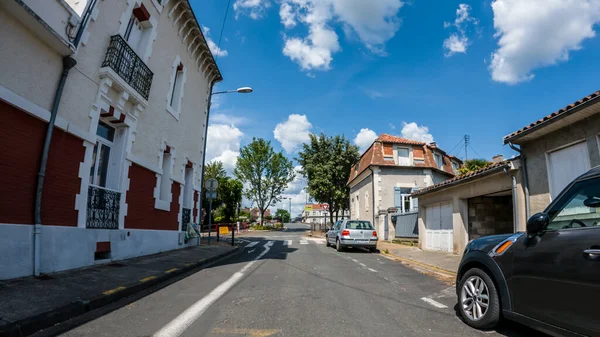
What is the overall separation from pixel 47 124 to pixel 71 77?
1194 millimetres

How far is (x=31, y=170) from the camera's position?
6012 mm

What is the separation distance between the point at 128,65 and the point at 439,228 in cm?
1299

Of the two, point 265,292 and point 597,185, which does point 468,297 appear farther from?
point 265,292

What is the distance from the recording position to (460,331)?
4.05 metres

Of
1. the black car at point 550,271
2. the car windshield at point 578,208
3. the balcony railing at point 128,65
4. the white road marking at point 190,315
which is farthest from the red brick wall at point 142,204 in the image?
the car windshield at point 578,208

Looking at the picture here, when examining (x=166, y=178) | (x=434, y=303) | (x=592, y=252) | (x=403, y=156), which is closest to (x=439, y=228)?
(x=434, y=303)

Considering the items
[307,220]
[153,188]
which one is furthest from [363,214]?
[307,220]

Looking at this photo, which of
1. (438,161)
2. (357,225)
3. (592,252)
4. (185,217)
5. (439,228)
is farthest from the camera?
(438,161)

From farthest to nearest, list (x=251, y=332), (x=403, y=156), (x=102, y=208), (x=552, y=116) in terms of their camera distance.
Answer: (x=403, y=156), (x=102, y=208), (x=552, y=116), (x=251, y=332)

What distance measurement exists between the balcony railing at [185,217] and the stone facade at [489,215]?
11196 millimetres

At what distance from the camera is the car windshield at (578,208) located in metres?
3.27

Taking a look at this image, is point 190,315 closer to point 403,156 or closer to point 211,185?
point 211,185

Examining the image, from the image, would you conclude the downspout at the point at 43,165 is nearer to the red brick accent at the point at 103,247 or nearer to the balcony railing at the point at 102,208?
the balcony railing at the point at 102,208

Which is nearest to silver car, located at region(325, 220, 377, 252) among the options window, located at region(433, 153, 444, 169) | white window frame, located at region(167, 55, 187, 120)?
white window frame, located at region(167, 55, 187, 120)
